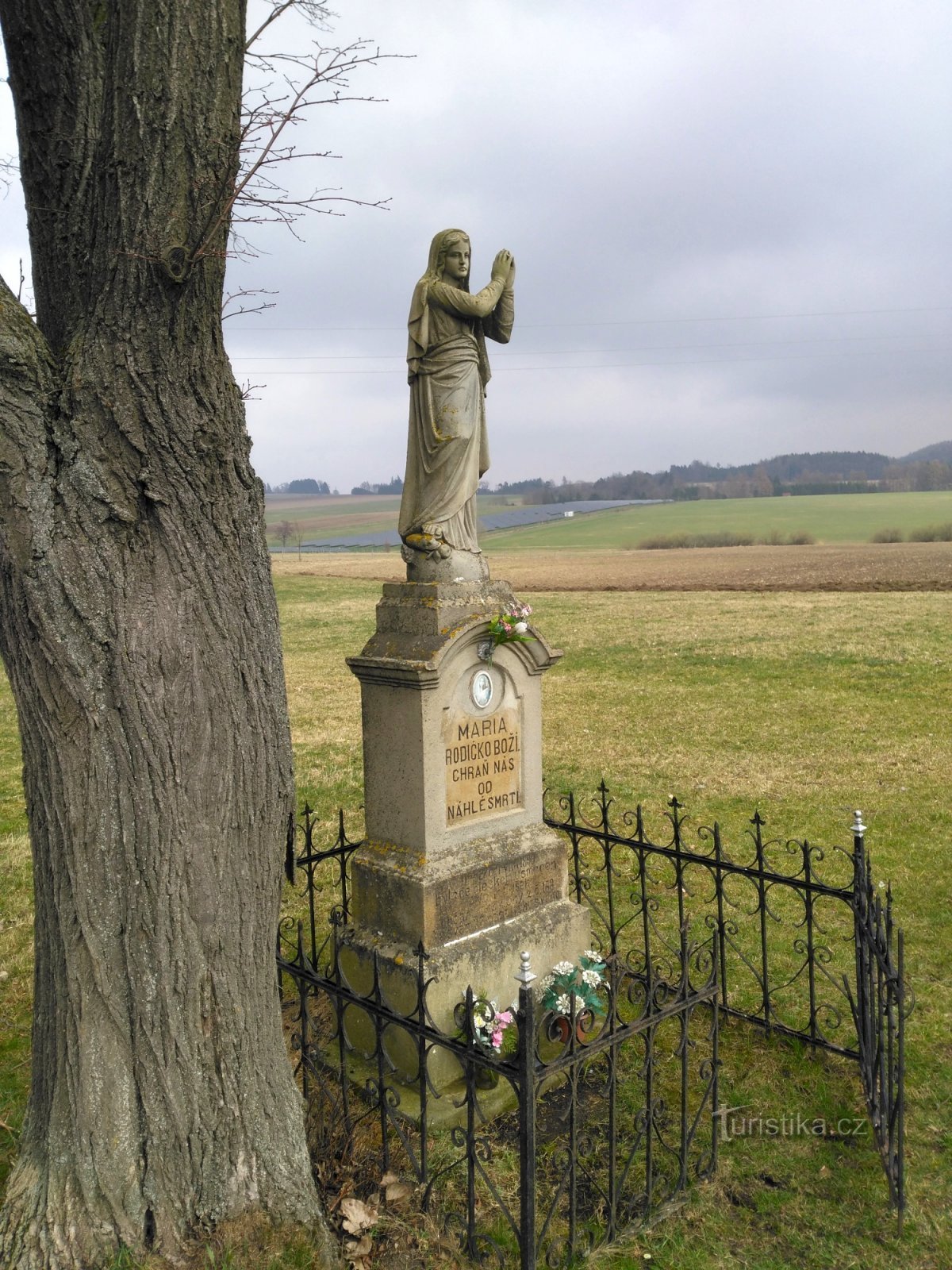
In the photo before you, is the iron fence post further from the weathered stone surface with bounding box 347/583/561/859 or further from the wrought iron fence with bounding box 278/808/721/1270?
the weathered stone surface with bounding box 347/583/561/859

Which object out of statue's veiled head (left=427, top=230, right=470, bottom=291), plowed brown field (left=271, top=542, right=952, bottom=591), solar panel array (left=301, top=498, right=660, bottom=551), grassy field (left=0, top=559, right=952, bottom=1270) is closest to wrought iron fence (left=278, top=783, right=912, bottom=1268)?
grassy field (left=0, top=559, right=952, bottom=1270)

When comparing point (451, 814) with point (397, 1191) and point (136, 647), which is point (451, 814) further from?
point (136, 647)

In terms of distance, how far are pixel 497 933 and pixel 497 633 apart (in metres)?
1.61

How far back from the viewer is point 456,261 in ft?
16.8

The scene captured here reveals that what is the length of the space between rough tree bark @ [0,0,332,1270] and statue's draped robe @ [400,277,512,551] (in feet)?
6.23

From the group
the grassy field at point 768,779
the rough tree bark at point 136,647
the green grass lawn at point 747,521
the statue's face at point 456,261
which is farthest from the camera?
the green grass lawn at point 747,521

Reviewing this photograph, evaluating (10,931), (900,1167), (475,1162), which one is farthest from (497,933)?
(10,931)

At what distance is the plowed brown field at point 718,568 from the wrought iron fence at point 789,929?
15696 mm

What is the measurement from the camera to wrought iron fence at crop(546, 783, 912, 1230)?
3949 mm

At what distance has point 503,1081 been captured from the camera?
15.6 feet

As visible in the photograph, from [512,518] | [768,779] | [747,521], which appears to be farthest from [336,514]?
[768,779]

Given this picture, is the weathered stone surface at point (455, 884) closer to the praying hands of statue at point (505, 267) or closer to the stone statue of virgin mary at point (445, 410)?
the stone statue of virgin mary at point (445, 410)

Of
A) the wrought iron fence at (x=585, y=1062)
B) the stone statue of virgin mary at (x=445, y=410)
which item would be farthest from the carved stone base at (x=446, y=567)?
the wrought iron fence at (x=585, y=1062)

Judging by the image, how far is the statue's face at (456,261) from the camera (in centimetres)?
513
